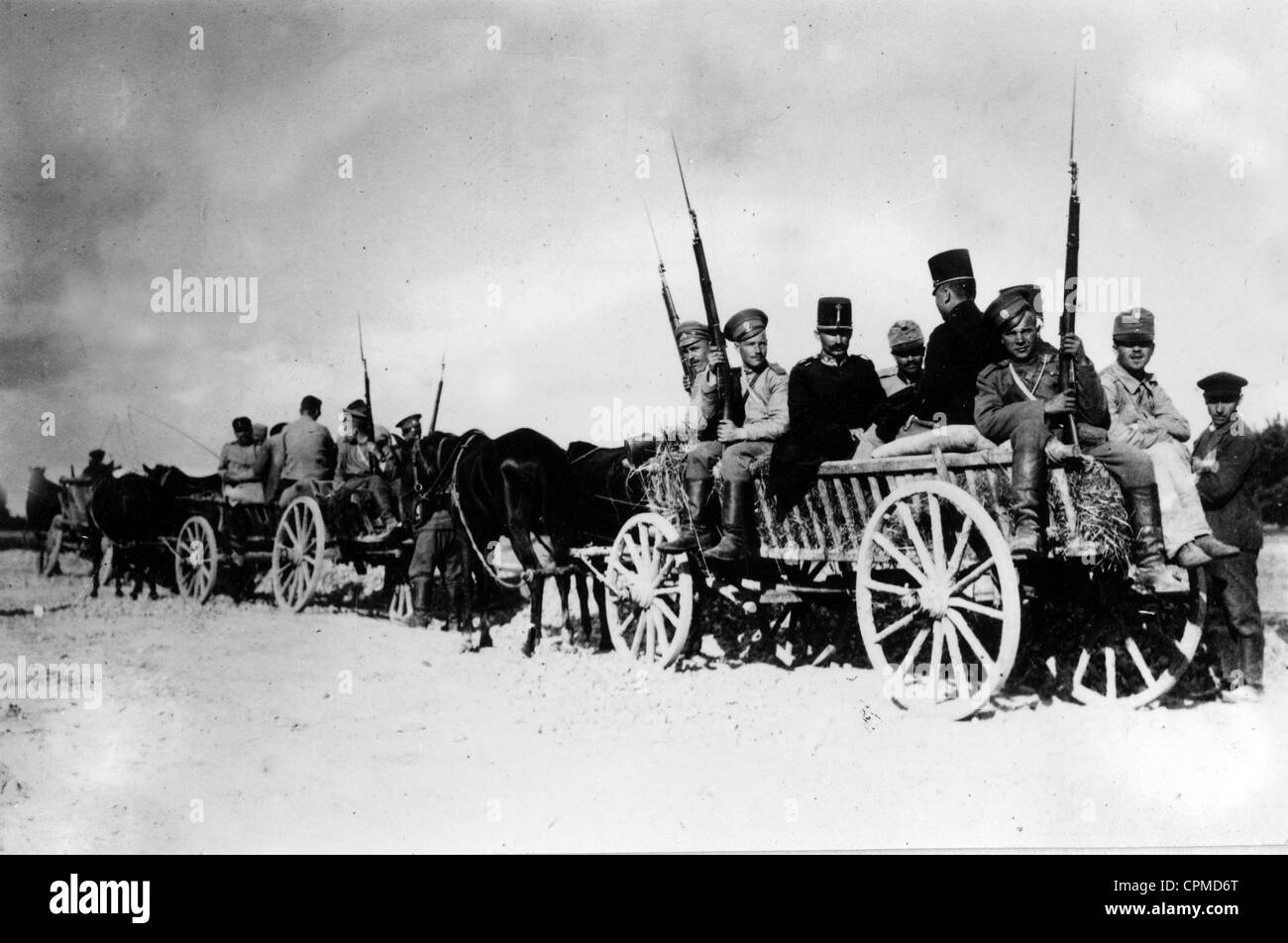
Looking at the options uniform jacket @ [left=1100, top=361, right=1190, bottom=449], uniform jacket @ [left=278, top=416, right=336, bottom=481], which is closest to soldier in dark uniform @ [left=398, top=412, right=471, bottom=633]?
uniform jacket @ [left=278, top=416, right=336, bottom=481]

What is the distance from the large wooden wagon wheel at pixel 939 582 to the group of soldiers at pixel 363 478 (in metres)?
4.79

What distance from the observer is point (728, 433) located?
235 inches

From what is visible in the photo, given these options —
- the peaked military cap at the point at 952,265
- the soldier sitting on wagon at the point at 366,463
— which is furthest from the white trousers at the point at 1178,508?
the soldier sitting on wagon at the point at 366,463

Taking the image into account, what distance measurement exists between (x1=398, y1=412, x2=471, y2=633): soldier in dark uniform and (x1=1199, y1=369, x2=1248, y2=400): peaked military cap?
20.2 feet

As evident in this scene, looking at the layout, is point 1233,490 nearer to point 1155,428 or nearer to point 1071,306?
point 1155,428

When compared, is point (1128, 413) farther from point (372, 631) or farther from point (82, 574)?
point (82, 574)

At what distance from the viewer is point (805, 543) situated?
5.69m

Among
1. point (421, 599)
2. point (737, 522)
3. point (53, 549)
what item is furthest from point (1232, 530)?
point (53, 549)

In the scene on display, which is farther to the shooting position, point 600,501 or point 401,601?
point 401,601

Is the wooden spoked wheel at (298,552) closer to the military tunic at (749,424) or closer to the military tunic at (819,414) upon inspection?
the military tunic at (749,424)

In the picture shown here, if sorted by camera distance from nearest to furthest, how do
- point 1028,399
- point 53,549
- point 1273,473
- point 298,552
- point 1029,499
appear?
point 1029,499, point 1028,399, point 1273,473, point 298,552, point 53,549

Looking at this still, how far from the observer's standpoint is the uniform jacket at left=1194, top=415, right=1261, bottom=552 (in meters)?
5.27

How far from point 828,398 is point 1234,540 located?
2267mm

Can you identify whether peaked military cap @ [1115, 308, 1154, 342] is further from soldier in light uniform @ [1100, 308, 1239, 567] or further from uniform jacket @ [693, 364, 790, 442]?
uniform jacket @ [693, 364, 790, 442]
